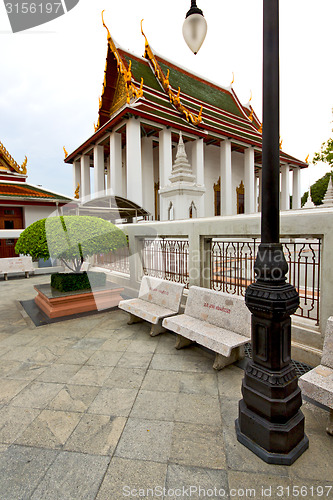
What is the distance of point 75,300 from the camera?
6.67 meters

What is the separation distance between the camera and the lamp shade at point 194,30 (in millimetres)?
3260

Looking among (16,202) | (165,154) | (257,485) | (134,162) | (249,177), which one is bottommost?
(257,485)

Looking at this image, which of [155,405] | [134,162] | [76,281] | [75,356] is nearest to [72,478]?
[155,405]

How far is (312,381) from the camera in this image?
2.61m

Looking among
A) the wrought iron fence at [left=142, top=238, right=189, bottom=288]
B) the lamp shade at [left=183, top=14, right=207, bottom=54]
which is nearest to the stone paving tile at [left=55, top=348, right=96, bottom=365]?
the wrought iron fence at [left=142, top=238, right=189, bottom=288]

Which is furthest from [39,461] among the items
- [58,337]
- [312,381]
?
[58,337]

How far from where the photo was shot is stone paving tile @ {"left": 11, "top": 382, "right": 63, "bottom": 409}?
312 centimetres

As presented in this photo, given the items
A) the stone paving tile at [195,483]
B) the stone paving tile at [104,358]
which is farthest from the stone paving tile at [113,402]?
the stone paving tile at [195,483]

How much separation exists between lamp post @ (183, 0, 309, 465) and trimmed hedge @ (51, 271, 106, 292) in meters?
5.49

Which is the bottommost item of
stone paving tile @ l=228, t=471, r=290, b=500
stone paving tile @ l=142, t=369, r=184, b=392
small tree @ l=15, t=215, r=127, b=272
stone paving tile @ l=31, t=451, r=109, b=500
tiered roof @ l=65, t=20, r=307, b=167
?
stone paving tile @ l=228, t=471, r=290, b=500

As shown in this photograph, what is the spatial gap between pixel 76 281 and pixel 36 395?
3953mm

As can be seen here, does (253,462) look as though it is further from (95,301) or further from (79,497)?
(95,301)

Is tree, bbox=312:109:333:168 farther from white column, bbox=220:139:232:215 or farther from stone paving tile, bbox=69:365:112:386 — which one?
stone paving tile, bbox=69:365:112:386

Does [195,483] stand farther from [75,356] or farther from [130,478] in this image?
[75,356]
